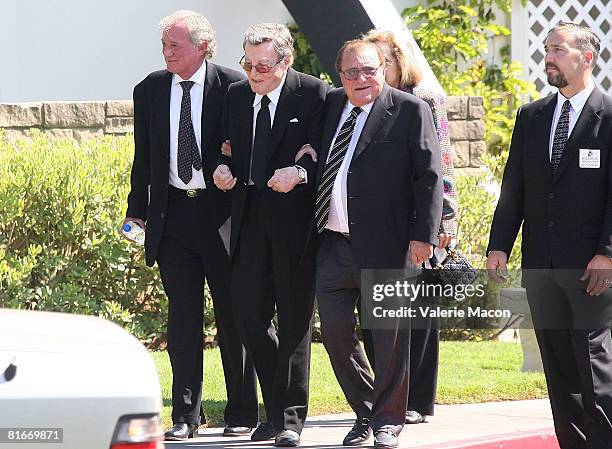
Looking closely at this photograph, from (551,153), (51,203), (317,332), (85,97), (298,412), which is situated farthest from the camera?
(85,97)

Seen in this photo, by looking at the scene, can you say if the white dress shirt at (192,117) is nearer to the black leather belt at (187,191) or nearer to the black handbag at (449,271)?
the black leather belt at (187,191)

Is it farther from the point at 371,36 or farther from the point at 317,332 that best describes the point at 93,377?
the point at 317,332

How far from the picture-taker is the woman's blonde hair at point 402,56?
23.4 feet

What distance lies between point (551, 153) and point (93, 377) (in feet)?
10.7

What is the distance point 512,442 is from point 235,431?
1.50 meters

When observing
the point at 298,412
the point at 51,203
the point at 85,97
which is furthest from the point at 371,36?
the point at 85,97

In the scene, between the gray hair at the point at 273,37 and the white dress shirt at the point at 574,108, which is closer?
the white dress shirt at the point at 574,108

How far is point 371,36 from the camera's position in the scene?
23.4 ft

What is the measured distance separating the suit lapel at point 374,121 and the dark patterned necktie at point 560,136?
0.87m

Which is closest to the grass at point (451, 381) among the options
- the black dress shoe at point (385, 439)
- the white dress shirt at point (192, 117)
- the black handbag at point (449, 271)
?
the black handbag at point (449, 271)

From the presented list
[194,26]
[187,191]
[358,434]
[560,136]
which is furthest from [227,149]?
[560,136]

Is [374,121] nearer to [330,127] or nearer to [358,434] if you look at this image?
[330,127]

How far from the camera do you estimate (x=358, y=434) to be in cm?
671

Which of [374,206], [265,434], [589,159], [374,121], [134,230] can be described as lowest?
[265,434]
